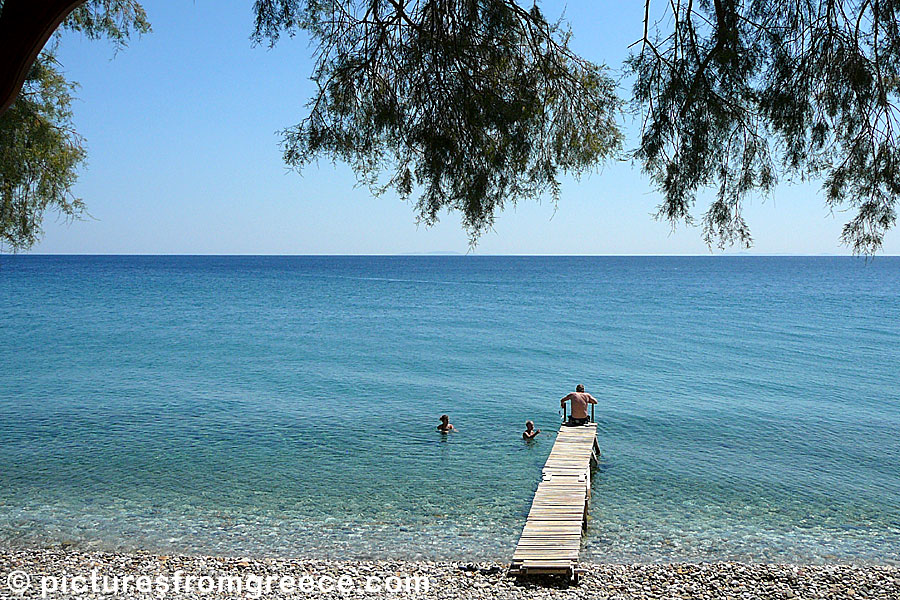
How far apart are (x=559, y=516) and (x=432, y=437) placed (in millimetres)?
8795

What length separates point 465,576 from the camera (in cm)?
1091

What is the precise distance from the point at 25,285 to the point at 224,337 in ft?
205

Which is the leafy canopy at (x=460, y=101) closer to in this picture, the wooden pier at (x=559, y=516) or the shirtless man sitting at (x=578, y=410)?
the wooden pier at (x=559, y=516)

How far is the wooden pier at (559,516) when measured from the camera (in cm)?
1068

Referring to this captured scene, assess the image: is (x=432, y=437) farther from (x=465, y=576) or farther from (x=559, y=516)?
(x=465, y=576)

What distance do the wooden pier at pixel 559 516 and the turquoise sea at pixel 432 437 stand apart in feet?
2.66

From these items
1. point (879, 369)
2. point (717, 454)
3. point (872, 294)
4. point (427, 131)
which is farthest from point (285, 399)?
point (872, 294)

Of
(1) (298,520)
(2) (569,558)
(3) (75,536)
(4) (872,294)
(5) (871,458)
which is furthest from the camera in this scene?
(4) (872,294)

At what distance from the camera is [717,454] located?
19406 mm

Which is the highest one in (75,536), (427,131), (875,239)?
(427,131)

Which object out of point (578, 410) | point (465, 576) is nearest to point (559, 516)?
point (465, 576)

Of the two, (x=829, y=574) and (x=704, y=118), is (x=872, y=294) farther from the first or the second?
(x=704, y=118)

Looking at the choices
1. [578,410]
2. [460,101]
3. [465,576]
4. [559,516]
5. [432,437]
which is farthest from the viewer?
[432,437]

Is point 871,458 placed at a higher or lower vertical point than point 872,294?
lower
